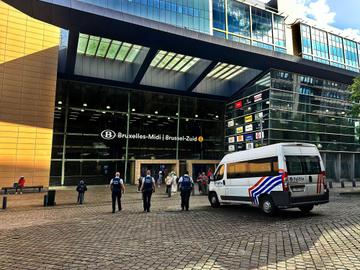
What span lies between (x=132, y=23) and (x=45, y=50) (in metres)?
8.98

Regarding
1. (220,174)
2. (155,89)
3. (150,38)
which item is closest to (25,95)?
(150,38)

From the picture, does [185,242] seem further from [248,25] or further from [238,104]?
[248,25]

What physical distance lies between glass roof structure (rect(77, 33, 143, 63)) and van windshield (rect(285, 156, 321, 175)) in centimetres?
2230

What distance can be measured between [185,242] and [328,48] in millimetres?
47018

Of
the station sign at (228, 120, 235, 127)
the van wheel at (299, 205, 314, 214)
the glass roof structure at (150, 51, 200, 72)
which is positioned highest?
the glass roof structure at (150, 51, 200, 72)

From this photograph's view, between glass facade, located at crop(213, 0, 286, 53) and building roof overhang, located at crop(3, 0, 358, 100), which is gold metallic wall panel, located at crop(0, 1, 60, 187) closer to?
building roof overhang, located at crop(3, 0, 358, 100)

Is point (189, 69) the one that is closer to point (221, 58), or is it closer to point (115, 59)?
point (221, 58)

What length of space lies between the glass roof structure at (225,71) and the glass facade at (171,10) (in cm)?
454

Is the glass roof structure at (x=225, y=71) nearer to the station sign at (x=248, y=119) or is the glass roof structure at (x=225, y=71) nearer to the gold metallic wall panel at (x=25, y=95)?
the station sign at (x=248, y=119)

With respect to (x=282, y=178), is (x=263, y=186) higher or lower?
lower

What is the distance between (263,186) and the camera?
33.1 feet

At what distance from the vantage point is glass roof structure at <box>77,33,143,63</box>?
1052 inches

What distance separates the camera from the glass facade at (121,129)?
Result: 94.2 ft

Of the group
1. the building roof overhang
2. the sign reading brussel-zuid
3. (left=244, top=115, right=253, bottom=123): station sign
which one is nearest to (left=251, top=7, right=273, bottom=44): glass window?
the building roof overhang
